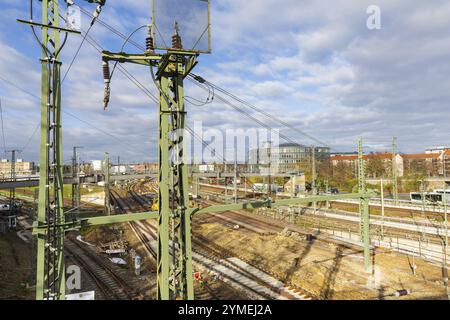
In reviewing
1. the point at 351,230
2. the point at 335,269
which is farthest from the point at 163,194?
the point at 351,230

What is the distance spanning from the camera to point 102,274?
22.3m

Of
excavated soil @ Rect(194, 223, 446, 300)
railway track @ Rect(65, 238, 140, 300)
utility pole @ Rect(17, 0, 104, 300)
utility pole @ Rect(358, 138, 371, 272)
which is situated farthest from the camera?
utility pole @ Rect(358, 138, 371, 272)

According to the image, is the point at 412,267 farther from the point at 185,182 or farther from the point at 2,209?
the point at 2,209

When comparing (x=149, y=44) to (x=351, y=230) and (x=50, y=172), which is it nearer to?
(x=50, y=172)

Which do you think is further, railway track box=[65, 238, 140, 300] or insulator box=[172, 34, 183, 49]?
railway track box=[65, 238, 140, 300]

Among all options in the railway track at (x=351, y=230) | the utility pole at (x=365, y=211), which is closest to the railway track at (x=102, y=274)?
the utility pole at (x=365, y=211)

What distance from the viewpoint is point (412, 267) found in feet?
74.3

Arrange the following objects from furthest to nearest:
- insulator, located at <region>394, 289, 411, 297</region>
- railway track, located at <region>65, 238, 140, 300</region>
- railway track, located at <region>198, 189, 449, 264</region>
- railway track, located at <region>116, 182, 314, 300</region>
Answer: railway track, located at <region>198, 189, 449, 264</region> → railway track, located at <region>65, 238, 140, 300</region> → railway track, located at <region>116, 182, 314, 300</region> → insulator, located at <region>394, 289, 411, 297</region>

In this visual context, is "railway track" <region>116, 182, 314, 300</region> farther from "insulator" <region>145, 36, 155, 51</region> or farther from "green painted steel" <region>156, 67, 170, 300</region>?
"insulator" <region>145, 36, 155, 51</region>

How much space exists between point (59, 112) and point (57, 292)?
614cm

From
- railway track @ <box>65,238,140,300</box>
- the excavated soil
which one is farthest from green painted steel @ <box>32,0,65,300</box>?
the excavated soil

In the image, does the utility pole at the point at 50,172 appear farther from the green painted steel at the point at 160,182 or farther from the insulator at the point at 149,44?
the insulator at the point at 149,44

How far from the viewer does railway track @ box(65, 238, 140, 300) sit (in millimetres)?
18828
